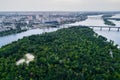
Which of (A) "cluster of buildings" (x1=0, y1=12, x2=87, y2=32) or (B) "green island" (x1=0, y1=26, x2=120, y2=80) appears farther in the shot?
(A) "cluster of buildings" (x1=0, y1=12, x2=87, y2=32)

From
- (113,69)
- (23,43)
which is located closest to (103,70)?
(113,69)

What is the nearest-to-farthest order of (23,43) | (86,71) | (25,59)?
(86,71) < (25,59) < (23,43)

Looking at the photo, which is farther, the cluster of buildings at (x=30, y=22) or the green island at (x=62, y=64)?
the cluster of buildings at (x=30, y=22)

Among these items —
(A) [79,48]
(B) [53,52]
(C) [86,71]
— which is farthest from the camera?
(A) [79,48]

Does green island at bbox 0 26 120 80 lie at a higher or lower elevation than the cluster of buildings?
higher

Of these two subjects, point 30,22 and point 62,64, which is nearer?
point 62,64

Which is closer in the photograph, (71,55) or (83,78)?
(83,78)

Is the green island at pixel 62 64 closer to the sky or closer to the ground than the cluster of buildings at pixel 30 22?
closer to the sky

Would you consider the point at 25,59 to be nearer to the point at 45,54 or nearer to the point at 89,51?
the point at 45,54

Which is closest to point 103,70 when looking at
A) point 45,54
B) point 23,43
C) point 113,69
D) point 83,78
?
point 113,69

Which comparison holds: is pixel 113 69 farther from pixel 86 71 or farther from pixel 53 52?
pixel 53 52

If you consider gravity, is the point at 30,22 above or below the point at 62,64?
below
